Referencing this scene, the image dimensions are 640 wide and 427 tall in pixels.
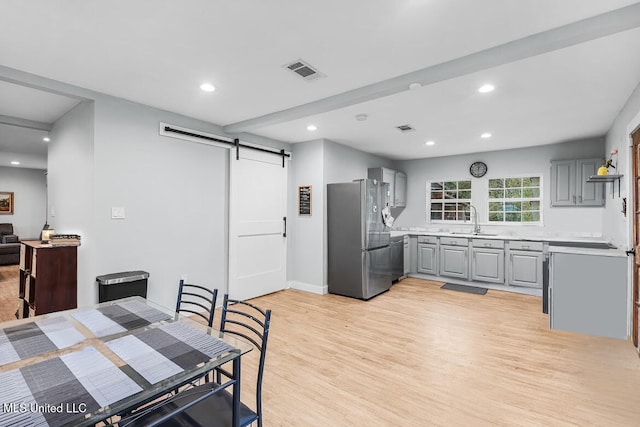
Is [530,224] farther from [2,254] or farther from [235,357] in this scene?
[2,254]

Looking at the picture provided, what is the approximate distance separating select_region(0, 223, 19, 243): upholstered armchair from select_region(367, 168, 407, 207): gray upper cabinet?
8.65m

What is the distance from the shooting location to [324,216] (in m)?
4.88

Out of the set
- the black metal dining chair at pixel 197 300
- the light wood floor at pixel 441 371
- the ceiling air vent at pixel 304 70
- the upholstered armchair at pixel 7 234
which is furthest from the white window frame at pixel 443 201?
the upholstered armchair at pixel 7 234

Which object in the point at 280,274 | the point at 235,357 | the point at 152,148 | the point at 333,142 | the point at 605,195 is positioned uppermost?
the point at 333,142

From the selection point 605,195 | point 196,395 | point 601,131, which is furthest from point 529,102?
point 196,395

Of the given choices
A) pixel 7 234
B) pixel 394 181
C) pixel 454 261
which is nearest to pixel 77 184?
pixel 394 181

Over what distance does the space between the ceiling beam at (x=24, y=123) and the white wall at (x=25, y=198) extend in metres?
5.70

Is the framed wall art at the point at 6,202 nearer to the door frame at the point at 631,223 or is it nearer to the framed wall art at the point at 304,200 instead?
the framed wall art at the point at 304,200

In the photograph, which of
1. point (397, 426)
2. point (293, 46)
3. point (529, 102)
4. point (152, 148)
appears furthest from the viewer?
point (152, 148)

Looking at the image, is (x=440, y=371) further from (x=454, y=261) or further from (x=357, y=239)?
(x=454, y=261)

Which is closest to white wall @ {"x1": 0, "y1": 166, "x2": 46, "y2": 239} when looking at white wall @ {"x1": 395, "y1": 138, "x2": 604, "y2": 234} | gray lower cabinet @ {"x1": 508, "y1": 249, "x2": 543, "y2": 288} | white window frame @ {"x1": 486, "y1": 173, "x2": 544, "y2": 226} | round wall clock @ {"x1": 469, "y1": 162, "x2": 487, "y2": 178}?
white wall @ {"x1": 395, "y1": 138, "x2": 604, "y2": 234}

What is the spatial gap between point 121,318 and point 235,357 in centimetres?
79

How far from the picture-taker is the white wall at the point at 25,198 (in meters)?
8.03

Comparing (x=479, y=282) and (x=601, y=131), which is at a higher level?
(x=601, y=131)
